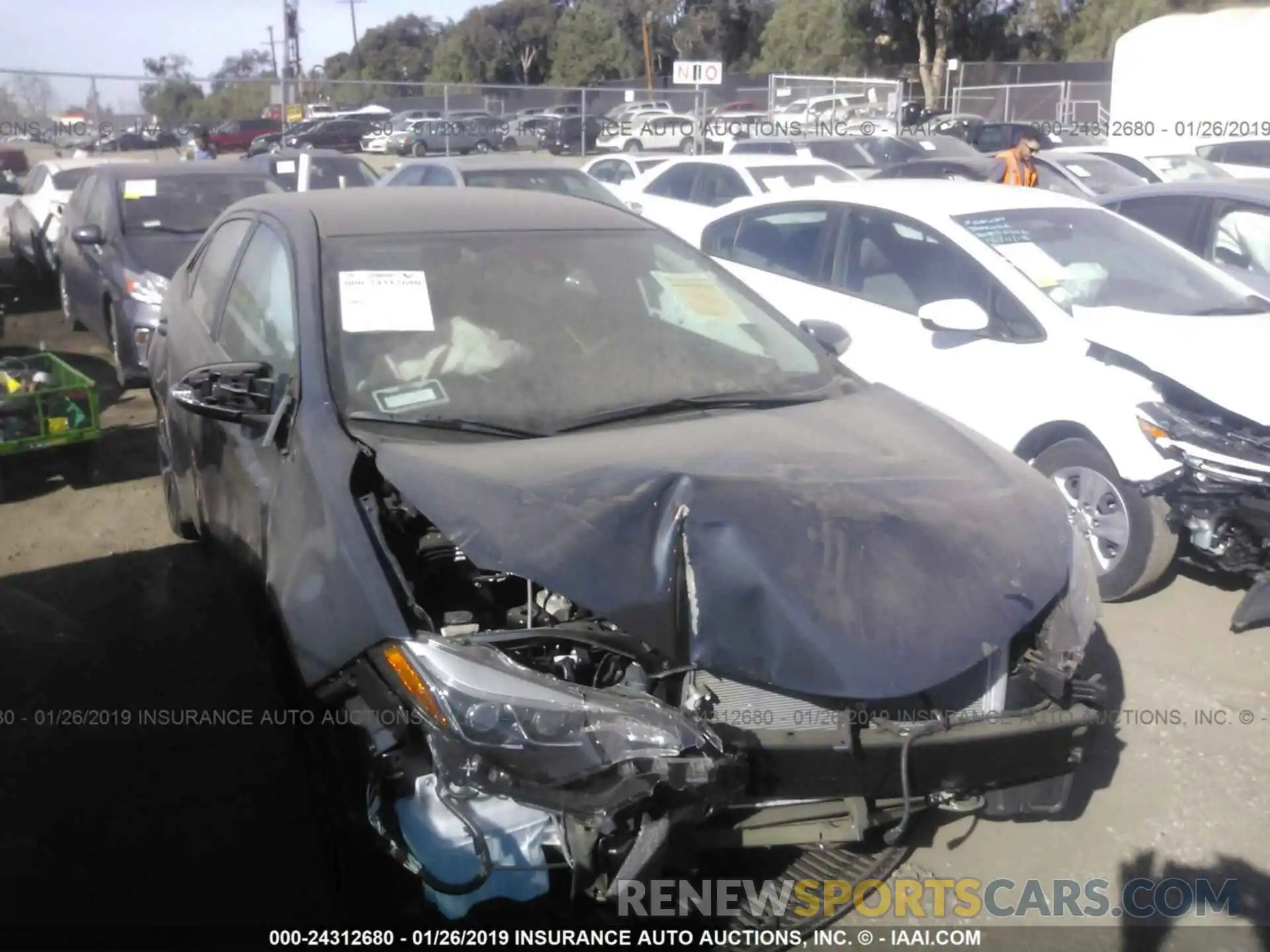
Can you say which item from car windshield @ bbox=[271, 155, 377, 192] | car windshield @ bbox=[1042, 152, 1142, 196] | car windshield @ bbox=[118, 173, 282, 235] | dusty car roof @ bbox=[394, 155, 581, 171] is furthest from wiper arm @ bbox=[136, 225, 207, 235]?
car windshield @ bbox=[1042, 152, 1142, 196]

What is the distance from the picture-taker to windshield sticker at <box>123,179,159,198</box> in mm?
8844

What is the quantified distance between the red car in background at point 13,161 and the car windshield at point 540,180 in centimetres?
1319

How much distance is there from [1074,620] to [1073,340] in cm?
243

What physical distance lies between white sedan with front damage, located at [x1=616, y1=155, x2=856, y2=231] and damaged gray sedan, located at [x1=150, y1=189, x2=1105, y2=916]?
27.8ft

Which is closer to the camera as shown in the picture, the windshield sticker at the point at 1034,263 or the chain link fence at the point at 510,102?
the windshield sticker at the point at 1034,263

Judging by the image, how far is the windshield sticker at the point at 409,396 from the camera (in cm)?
334

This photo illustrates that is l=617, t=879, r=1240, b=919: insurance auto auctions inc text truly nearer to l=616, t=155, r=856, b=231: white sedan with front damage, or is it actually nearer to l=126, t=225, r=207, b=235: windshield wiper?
l=126, t=225, r=207, b=235: windshield wiper

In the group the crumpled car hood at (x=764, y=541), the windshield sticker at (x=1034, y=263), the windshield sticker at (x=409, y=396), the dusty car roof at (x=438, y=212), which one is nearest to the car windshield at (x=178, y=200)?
the dusty car roof at (x=438, y=212)

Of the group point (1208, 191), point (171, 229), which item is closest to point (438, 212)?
point (171, 229)

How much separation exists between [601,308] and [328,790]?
5.80 ft

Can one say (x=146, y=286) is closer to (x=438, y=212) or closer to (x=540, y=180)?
(x=540, y=180)

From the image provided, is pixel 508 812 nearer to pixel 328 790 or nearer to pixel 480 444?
pixel 328 790

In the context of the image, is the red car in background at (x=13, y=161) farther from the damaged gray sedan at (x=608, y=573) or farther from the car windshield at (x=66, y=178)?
the damaged gray sedan at (x=608, y=573)

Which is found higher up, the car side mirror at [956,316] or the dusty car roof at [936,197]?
the dusty car roof at [936,197]
